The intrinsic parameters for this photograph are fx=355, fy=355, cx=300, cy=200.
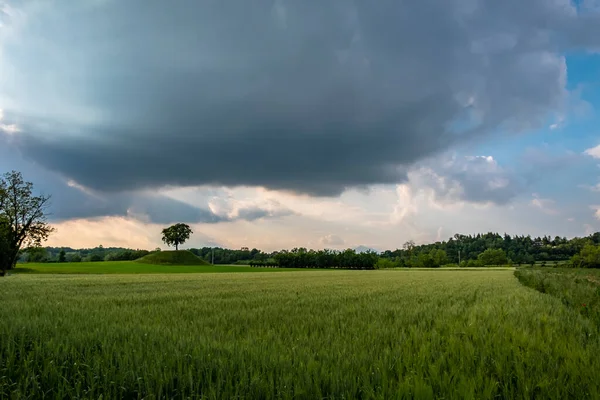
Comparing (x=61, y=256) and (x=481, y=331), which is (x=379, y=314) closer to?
(x=481, y=331)

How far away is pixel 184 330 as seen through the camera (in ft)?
20.0

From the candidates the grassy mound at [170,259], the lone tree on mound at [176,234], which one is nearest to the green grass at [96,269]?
the grassy mound at [170,259]

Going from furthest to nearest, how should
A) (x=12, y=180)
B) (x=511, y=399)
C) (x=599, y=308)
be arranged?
1. (x=12, y=180)
2. (x=599, y=308)
3. (x=511, y=399)

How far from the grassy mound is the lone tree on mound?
70.8ft

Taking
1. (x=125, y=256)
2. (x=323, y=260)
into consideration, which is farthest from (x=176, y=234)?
(x=323, y=260)

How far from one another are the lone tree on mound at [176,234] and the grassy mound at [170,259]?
70.8ft

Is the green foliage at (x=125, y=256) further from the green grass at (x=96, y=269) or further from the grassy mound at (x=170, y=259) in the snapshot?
the green grass at (x=96, y=269)

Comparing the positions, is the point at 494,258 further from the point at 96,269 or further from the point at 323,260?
the point at 96,269

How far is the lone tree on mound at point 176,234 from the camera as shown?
161 meters

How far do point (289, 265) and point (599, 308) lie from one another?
164m

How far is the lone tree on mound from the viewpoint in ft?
529

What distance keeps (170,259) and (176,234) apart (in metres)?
30.9

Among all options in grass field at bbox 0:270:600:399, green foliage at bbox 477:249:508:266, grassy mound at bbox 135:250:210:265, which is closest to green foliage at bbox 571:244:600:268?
green foliage at bbox 477:249:508:266

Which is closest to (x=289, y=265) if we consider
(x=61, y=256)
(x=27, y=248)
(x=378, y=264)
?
(x=378, y=264)
